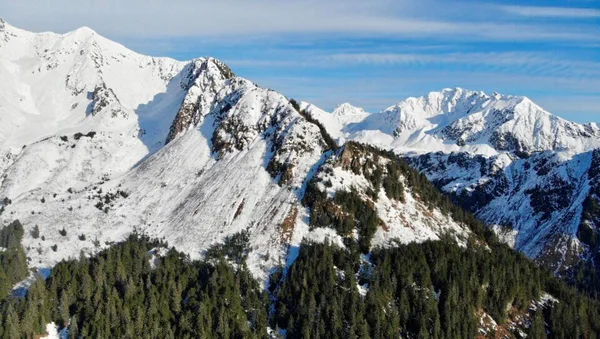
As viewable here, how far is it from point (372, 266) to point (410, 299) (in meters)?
18.9

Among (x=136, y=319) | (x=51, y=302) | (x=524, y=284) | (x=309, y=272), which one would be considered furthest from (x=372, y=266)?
(x=51, y=302)

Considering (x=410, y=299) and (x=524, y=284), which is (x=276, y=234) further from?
(x=524, y=284)

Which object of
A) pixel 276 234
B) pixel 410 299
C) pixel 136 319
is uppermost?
pixel 276 234

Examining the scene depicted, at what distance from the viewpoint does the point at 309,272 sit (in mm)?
175375

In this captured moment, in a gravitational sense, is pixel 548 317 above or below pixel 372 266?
below

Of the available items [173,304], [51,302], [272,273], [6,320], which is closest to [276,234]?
[272,273]

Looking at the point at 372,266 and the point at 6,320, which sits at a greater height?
the point at 372,266

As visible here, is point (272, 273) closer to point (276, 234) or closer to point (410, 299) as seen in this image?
point (276, 234)

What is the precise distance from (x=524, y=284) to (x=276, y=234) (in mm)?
90989

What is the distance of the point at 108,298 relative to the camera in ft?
533

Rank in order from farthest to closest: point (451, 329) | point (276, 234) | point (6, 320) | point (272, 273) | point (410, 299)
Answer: point (276, 234), point (272, 273), point (410, 299), point (451, 329), point (6, 320)

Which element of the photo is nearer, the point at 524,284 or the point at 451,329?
the point at 451,329

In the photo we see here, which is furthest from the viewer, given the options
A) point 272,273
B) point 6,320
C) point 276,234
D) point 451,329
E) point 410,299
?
point 276,234

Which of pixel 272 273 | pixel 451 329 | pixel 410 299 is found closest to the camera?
pixel 451 329
